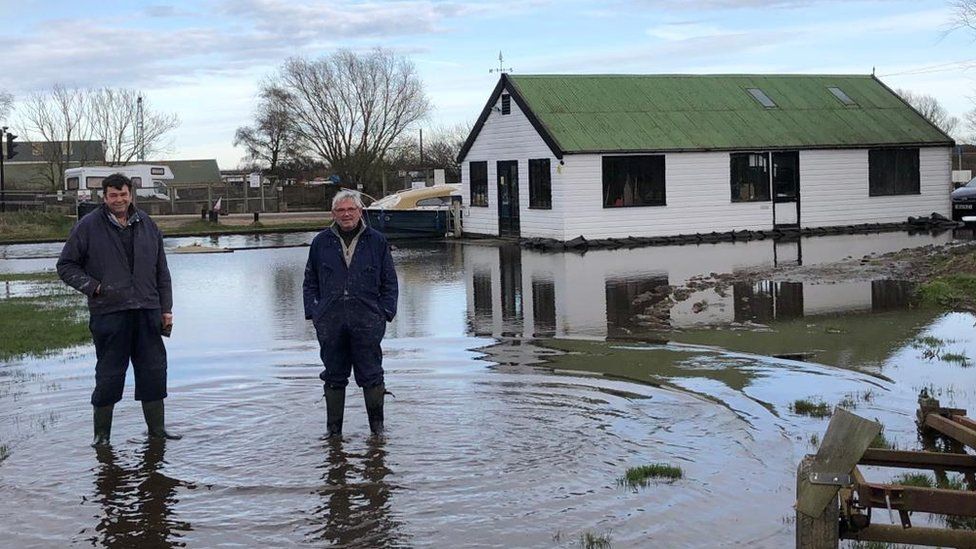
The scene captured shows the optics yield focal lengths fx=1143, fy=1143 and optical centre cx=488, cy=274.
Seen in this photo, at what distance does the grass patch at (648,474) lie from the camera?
7.17 meters

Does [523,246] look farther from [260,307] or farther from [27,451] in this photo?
[27,451]

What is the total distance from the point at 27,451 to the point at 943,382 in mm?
7580

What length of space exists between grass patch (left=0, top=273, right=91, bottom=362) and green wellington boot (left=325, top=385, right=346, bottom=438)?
19.6 feet

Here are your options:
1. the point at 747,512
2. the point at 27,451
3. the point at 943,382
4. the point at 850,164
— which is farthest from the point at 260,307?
the point at 850,164

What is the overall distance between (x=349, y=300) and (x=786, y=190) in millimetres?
26377

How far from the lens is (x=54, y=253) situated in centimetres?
3262

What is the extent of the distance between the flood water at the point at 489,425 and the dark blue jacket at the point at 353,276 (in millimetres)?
1014

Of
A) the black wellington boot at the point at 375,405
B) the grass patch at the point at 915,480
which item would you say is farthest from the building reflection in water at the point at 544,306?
the grass patch at the point at 915,480

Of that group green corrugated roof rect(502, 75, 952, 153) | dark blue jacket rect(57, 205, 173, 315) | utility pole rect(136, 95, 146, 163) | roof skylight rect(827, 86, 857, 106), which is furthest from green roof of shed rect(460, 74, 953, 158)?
utility pole rect(136, 95, 146, 163)

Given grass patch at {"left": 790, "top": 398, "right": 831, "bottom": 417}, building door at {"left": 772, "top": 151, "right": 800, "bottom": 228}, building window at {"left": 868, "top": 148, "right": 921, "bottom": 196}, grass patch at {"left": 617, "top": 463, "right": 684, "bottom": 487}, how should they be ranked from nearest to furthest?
grass patch at {"left": 617, "top": 463, "right": 684, "bottom": 487} → grass patch at {"left": 790, "top": 398, "right": 831, "bottom": 417} → building door at {"left": 772, "top": 151, "right": 800, "bottom": 228} → building window at {"left": 868, "top": 148, "right": 921, "bottom": 196}

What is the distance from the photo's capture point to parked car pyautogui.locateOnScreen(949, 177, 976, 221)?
3381 cm

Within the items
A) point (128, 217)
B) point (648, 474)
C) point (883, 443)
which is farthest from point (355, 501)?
point (883, 443)

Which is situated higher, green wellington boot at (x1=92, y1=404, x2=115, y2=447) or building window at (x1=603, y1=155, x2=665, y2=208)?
building window at (x1=603, y1=155, x2=665, y2=208)

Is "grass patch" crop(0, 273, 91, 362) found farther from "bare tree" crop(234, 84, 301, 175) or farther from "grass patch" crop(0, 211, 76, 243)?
"bare tree" crop(234, 84, 301, 175)
